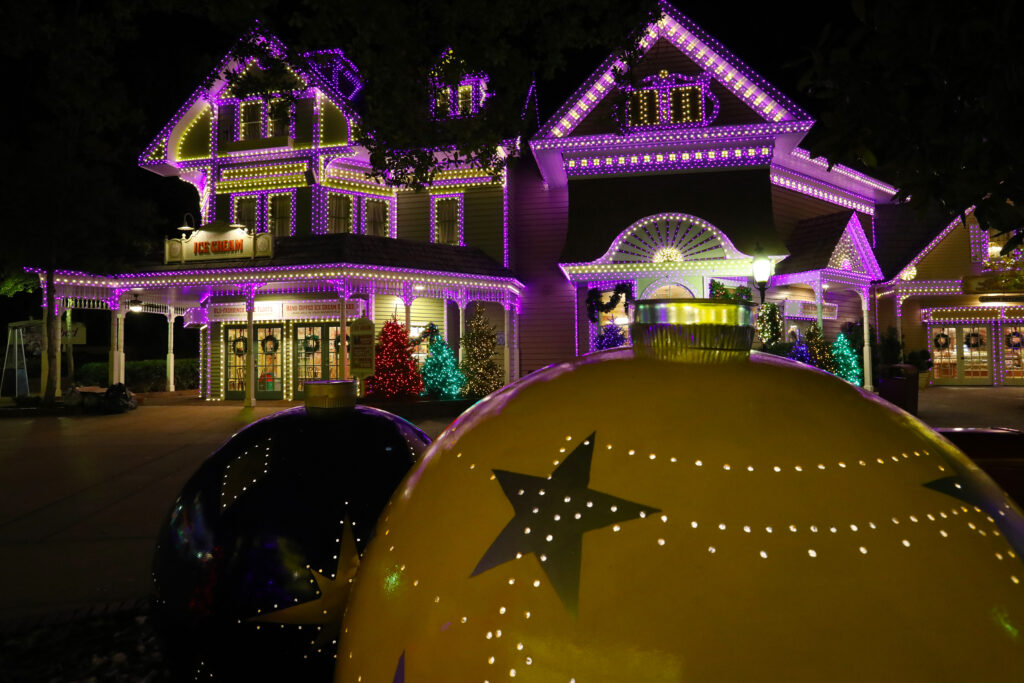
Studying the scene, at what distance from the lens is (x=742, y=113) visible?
18.2 metres

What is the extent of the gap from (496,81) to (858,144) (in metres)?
5.82

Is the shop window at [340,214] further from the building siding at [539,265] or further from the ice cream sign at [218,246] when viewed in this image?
the building siding at [539,265]

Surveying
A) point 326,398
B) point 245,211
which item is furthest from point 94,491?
point 245,211

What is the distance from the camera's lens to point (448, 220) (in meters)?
22.0

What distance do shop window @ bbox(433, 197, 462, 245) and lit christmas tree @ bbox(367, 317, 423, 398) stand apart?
5944mm

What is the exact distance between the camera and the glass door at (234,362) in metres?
21.0

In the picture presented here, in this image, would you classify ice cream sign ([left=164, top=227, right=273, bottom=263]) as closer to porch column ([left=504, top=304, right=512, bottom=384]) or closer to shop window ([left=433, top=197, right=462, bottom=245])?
shop window ([left=433, top=197, right=462, bottom=245])

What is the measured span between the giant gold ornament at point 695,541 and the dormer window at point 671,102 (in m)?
18.9

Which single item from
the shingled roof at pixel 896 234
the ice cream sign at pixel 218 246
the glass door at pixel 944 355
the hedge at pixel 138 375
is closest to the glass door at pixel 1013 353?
the glass door at pixel 944 355

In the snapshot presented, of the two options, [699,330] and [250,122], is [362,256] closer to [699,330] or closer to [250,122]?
[250,122]

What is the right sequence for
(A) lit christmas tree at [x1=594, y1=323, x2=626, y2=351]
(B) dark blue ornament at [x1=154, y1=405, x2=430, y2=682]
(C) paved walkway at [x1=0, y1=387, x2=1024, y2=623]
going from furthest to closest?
(A) lit christmas tree at [x1=594, y1=323, x2=626, y2=351]
(C) paved walkway at [x1=0, y1=387, x2=1024, y2=623]
(B) dark blue ornament at [x1=154, y1=405, x2=430, y2=682]

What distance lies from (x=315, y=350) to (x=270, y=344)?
1653 mm

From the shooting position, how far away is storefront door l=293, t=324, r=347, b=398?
2041 cm

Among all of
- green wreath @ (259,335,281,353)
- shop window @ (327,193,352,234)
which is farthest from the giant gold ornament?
shop window @ (327,193,352,234)
